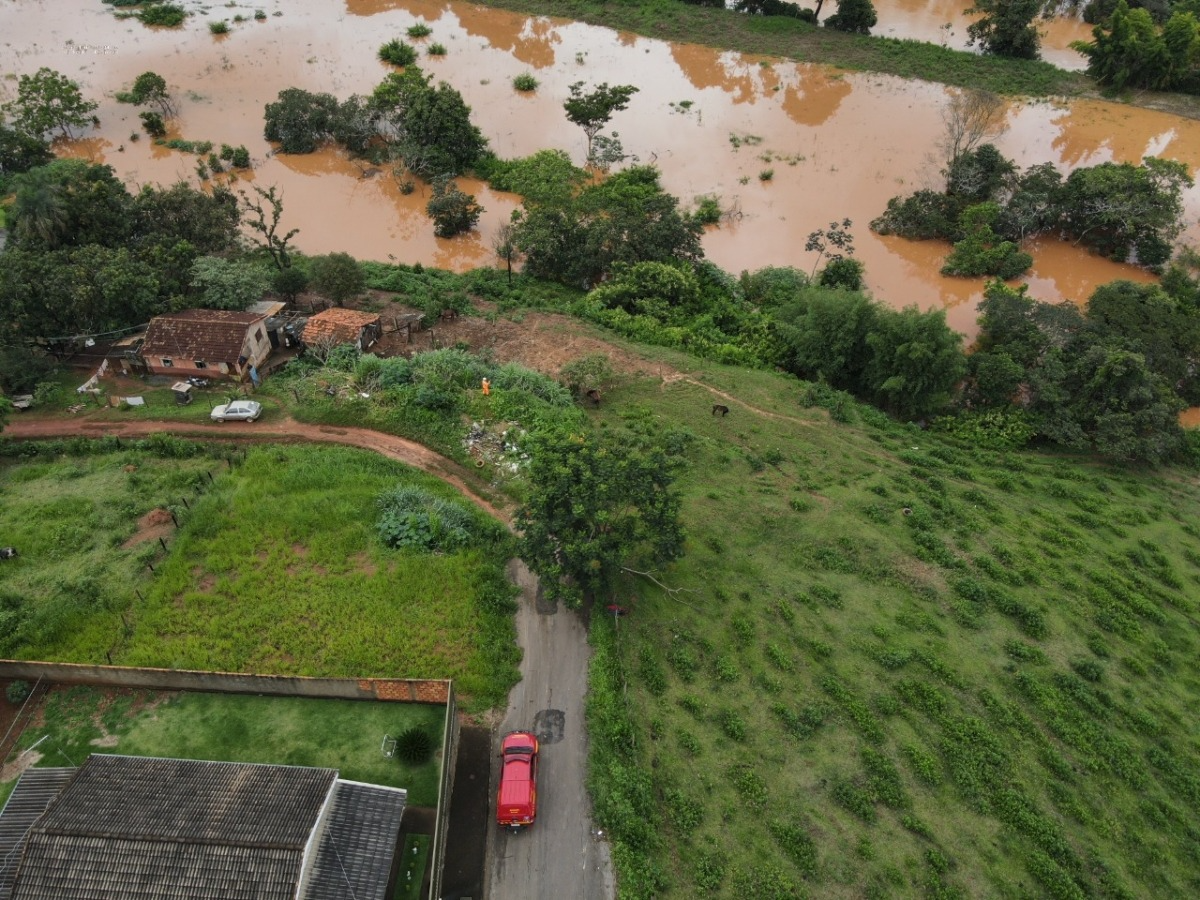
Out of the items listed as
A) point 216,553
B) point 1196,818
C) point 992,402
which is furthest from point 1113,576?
point 216,553

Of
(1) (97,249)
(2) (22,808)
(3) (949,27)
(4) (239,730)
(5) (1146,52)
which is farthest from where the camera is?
(3) (949,27)

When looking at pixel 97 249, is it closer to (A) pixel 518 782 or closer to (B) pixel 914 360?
(A) pixel 518 782

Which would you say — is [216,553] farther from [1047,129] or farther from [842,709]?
[1047,129]

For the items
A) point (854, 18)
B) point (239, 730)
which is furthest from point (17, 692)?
point (854, 18)

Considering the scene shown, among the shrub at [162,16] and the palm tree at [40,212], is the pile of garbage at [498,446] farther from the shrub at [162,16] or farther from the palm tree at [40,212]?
the shrub at [162,16]

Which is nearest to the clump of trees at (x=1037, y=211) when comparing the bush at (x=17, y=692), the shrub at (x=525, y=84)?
the shrub at (x=525, y=84)

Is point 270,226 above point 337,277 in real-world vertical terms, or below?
below

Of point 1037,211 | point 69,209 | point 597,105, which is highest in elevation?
point 597,105

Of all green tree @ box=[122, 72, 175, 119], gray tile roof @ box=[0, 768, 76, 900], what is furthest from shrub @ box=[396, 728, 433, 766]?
green tree @ box=[122, 72, 175, 119]
